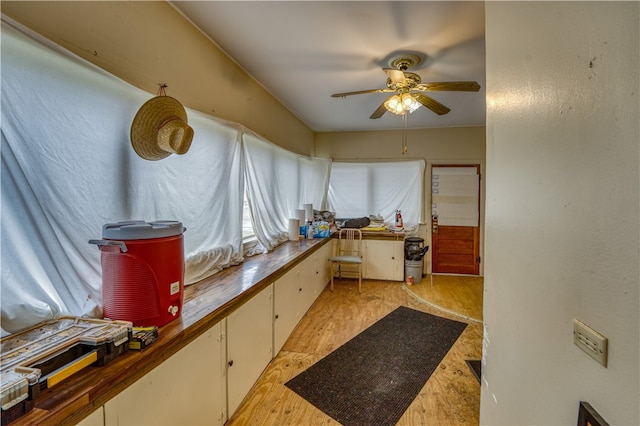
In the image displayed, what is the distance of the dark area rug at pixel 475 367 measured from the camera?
7.38 ft

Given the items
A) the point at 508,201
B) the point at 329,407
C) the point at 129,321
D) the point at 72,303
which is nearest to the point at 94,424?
the point at 129,321

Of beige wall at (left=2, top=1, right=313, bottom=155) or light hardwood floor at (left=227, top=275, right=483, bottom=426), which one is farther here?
light hardwood floor at (left=227, top=275, right=483, bottom=426)

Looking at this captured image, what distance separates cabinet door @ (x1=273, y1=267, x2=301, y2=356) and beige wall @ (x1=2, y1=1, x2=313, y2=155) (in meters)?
1.54

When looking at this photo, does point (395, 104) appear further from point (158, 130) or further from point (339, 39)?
point (158, 130)

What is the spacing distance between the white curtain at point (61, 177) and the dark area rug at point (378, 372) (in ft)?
5.09

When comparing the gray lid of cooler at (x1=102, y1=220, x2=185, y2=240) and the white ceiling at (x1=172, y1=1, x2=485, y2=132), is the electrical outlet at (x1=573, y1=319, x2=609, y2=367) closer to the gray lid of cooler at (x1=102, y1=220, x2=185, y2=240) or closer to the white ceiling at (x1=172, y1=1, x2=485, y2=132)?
the gray lid of cooler at (x1=102, y1=220, x2=185, y2=240)

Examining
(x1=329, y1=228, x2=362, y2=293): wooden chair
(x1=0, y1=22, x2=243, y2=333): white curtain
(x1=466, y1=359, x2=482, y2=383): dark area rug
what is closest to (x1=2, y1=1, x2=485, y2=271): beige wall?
(x1=0, y1=22, x2=243, y2=333): white curtain

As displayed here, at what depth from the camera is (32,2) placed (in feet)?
3.86

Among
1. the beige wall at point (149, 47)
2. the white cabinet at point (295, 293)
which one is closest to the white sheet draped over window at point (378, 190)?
the white cabinet at point (295, 293)

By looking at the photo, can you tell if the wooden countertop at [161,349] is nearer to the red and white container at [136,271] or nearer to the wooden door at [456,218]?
the red and white container at [136,271]

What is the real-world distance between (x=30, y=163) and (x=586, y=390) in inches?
78.6

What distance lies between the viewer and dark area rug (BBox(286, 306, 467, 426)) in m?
1.96

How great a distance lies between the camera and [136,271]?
4.09 ft

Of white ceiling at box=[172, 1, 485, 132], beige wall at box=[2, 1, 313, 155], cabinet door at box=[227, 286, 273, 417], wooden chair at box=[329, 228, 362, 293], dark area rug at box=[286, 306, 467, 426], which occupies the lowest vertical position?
dark area rug at box=[286, 306, 467, 426]
